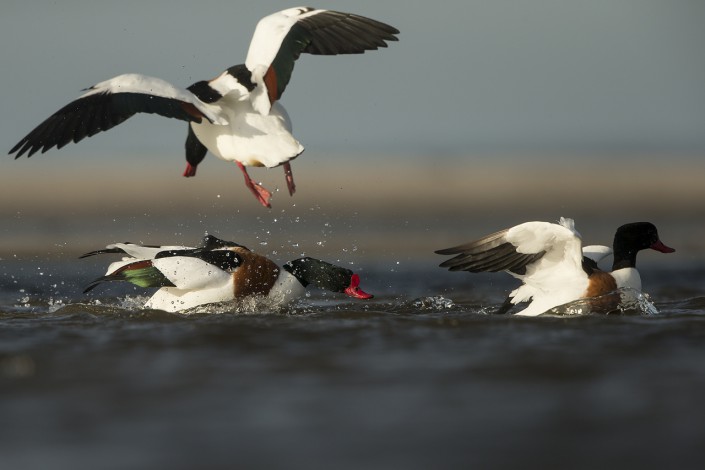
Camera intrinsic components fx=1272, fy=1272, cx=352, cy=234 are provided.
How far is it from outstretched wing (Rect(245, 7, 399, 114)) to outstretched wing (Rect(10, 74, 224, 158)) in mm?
811

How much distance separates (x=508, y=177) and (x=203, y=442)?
107 ft

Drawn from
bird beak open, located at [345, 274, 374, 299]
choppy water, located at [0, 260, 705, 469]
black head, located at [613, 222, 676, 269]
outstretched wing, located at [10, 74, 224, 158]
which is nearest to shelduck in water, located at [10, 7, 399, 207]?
outstretched wing, located at [10, 74, 224, 158]

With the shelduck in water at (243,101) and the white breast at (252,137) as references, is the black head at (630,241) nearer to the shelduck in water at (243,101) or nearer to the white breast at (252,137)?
the shelduck in water at (243,101)

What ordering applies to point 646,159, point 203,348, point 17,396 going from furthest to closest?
point 646,159, point 203,348, point 17,396

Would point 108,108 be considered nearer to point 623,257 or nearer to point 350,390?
A: point 350,390

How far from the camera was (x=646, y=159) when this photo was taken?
49281 millimetres

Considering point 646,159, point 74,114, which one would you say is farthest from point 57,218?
point 646,159

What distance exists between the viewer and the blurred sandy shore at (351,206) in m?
20.6

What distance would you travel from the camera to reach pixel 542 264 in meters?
8.97

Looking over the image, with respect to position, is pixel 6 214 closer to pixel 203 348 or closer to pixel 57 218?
pixel 57 218

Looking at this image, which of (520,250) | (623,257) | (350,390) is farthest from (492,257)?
(350,390)

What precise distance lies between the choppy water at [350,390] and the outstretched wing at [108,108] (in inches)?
48.5

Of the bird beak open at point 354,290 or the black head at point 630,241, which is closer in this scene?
the black head at point 630,241

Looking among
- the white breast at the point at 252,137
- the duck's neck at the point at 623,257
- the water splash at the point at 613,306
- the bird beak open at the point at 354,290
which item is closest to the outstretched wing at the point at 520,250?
the water splash at the point at 613,306
